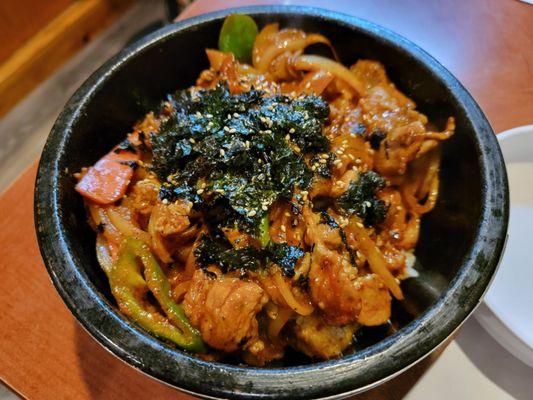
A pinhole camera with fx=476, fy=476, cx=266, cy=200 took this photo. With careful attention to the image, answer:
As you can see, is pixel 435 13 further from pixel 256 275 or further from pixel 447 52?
pixel 256 275

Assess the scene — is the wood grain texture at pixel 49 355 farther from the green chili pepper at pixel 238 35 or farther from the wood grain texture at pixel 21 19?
the wood grain texture at pixel 21 19

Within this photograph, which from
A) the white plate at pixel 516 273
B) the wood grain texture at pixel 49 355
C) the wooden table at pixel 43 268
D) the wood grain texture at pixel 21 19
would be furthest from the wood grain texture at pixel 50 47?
the white plate at pixel 516 273

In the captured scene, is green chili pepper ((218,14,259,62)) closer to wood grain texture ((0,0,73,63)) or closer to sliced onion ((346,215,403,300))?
sliced onion ((346,215,403,300))

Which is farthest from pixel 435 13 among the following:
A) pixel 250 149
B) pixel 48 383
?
pixel 48 383

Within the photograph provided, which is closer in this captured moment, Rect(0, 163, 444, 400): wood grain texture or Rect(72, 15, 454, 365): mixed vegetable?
Rect(72, 15, 454, 365): mixed vegetable

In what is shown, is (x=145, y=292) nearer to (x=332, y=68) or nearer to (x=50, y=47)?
(x=332, y=68)

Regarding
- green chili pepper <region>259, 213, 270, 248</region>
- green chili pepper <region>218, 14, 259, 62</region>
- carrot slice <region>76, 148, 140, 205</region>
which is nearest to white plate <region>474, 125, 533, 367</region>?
green chili pepper <region>259, 213, 270, 248</region>

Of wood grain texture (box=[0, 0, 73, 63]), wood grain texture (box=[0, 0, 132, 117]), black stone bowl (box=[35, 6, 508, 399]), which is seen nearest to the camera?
black stone bowl (box=[35, 6, 508, 399])

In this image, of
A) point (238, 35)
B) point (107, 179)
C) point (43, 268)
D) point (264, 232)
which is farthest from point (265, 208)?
point (43, 268)
